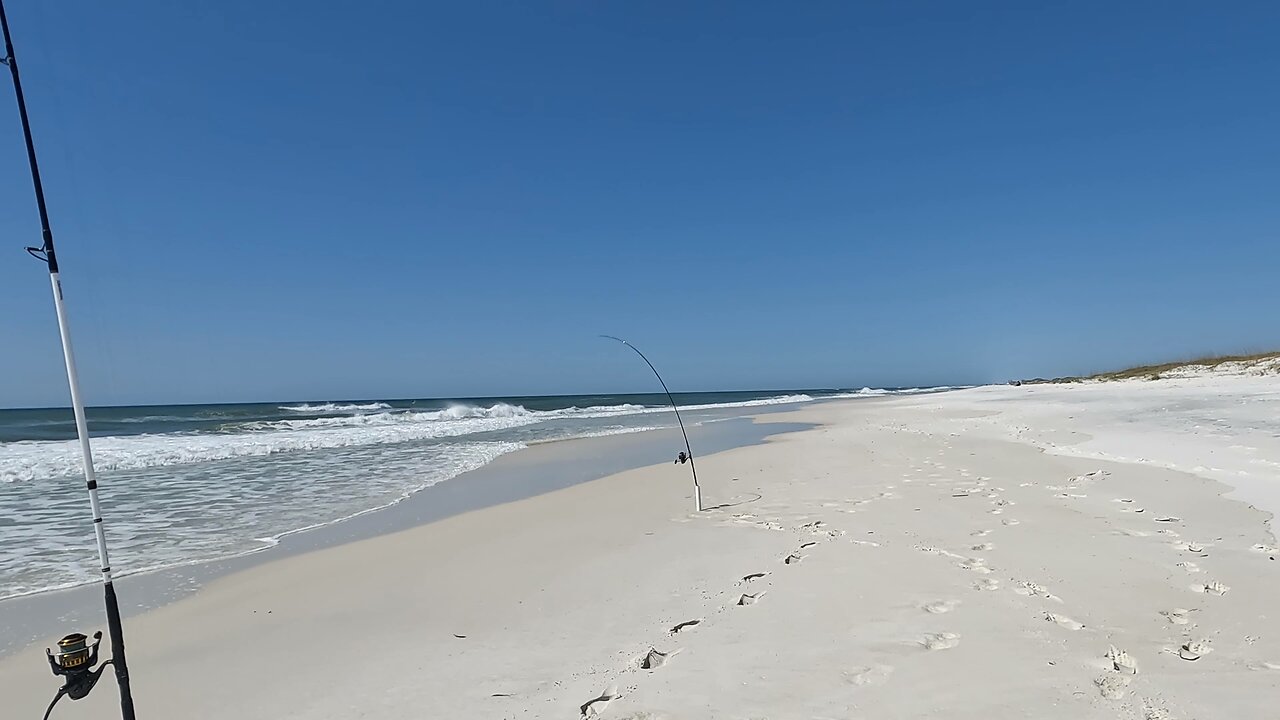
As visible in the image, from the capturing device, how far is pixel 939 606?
4.12 meters

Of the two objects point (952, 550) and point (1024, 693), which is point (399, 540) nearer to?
point (952, 550)

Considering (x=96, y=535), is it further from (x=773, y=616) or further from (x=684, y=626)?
(x=773, y=616)

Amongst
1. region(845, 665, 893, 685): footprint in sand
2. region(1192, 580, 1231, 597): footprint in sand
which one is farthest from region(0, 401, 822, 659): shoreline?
region(1192, 580, 1231, 597): footprint in sand

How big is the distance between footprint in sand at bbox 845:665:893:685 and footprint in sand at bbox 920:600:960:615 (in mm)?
897

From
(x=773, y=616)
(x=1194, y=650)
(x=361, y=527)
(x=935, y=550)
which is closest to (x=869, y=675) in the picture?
(x=773, y=616)

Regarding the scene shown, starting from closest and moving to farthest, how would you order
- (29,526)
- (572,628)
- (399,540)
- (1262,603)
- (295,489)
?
(1262,603)
(572,628)
(399,540)
(29,526)
(295,489)

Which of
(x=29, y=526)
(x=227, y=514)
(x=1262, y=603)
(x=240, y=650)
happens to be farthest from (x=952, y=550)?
→ (x=29, y=526)

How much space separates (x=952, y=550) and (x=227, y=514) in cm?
971

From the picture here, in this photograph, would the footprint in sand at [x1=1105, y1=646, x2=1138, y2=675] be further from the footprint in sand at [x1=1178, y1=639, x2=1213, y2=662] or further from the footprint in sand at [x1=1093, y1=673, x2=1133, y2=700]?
the footprint in sand at [x1=1178, y1=639, x2=1213, y2=662]

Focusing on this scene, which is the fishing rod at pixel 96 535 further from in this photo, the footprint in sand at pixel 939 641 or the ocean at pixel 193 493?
the ocean at pixel 193 493

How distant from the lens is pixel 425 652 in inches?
159

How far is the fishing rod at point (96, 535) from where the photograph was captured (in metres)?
2.76

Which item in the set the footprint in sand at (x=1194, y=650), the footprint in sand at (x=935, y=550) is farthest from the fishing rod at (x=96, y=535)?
the footprint in sand at (x=935, y=550)

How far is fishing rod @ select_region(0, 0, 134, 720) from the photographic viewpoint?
2.76 meters
